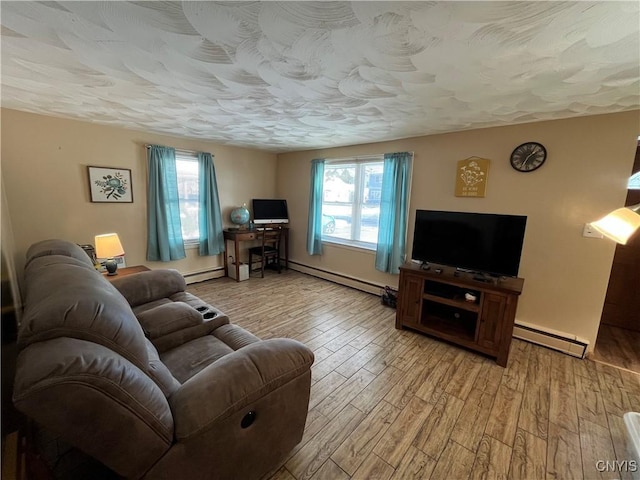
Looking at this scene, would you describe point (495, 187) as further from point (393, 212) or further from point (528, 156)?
point (393, 212)

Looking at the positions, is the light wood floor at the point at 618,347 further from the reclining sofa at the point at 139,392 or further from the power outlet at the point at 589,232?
the reclining sofa at the point at 139,392

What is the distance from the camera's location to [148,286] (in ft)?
7.12

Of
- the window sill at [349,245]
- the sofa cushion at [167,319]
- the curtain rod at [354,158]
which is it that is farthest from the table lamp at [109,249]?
the curtain rod at [354,158]

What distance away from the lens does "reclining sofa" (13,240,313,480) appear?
0.72 meters

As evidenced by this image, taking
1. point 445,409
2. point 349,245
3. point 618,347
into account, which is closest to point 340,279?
point 349,245

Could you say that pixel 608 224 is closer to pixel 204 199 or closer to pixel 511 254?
pixel 511 254

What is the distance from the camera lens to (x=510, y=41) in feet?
4.09

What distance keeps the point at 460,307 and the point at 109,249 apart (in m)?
3.39

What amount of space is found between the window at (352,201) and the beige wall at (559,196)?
89cm

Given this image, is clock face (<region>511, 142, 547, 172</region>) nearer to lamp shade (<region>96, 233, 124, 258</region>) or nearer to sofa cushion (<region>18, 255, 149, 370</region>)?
sofa cushion (<region>18, 255, 149, 370</region>)

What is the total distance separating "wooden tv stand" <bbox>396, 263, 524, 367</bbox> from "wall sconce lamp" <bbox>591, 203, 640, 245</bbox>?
1254mm

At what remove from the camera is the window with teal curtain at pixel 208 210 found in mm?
3955

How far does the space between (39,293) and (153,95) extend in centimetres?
174

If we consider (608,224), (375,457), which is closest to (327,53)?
(608,224)
